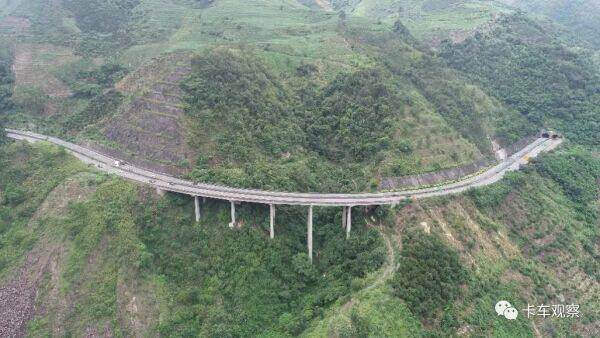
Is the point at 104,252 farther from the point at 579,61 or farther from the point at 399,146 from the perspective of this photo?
the point at 579,61

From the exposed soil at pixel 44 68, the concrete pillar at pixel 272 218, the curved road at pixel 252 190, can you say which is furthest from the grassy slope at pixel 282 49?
the concrete pillar at pixel 272 218

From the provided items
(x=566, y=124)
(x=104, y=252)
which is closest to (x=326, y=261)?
(x=104, y=252)

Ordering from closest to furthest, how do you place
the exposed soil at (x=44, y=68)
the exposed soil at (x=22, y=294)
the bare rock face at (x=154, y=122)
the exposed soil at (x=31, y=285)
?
the exposed soil at (x=22, y=294) < the exposed soil at (x=31, y=285) < the bare rock face at (x=154, y=122) < the exposed soil at (x=44, y=68)

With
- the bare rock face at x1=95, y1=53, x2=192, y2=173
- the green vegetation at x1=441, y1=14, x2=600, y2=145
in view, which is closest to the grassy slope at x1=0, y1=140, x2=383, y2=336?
the bare rock face at x1=95, y1=53, x2=192, y2=173

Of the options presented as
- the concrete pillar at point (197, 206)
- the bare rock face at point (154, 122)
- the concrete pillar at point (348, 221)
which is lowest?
the concrete pillar at point (348, 221)

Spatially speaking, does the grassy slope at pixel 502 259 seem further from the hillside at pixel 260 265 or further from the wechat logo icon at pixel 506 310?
the wechat logo icon at pixel 506 310

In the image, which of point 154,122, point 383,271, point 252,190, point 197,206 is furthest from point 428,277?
point 154,122
